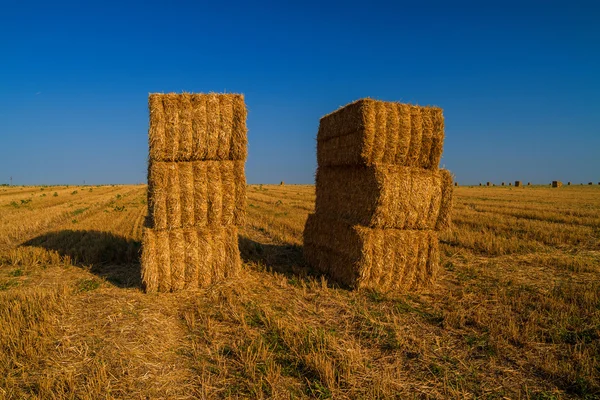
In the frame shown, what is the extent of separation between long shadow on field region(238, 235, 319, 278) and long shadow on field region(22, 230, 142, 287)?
112 inches

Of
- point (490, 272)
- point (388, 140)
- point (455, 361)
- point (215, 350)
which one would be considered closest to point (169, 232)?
point (215, 350)

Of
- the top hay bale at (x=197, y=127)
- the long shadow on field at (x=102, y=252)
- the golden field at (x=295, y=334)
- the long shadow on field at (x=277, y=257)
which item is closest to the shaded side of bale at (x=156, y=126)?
the top hay bale at (x=197, y=127)

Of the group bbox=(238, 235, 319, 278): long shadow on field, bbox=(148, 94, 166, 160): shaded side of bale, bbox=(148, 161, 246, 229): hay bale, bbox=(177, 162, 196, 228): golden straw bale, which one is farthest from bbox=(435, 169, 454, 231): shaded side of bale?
bbox=(148, 94, 166, 160): shaded side of bale

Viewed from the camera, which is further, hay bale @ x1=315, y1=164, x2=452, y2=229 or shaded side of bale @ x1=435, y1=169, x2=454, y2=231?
shaded side of bale @ x1=435, y1=169, x2=454, y2=231

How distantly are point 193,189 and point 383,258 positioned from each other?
4185 millimetres

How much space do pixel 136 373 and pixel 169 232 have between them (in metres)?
3.61

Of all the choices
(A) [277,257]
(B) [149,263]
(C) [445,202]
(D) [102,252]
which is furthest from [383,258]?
(D) [102,252]

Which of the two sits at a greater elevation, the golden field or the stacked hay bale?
the stacked hay bale

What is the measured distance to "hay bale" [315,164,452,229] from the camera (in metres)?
7.32

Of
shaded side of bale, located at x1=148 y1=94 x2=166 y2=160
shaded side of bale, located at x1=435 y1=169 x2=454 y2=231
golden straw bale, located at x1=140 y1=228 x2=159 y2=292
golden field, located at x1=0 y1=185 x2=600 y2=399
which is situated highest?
shaded side of bale, located at x1=148 y1=94 x2=166 y2=160

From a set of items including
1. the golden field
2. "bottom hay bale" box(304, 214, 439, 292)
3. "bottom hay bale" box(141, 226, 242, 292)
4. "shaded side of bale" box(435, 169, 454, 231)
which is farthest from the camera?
"shaded side of bale" box(435, 169, 454, 231)

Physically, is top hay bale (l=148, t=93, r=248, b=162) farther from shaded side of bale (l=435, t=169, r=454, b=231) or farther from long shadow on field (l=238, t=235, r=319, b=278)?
shaded side of bale (l=435, t=169, r=454, b=231)

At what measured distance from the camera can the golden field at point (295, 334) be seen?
3.84 metres

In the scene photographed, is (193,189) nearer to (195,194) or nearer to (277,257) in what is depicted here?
(195,194)
